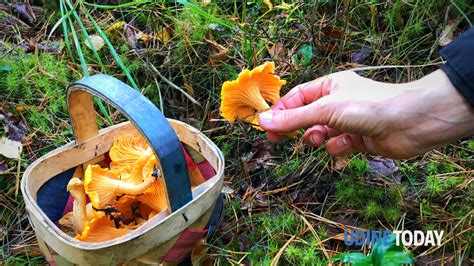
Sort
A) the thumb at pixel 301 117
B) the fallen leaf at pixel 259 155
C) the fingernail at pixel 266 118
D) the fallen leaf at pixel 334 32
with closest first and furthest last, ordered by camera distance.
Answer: the thumb at pixel 301 117
the fingernail at pixel 266 118
the fallen leaf at pixel 259 155
the fallen leaf at pixel 334 32

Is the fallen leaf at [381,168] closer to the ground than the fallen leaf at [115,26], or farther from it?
closer to the ground

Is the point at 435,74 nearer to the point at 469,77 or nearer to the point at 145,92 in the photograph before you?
the point at 469,77

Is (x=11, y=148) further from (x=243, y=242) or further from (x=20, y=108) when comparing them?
(x=243, y=242)

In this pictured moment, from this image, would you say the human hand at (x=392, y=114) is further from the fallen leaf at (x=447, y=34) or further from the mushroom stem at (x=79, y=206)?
the fallen leaf at (x=447, y=34)

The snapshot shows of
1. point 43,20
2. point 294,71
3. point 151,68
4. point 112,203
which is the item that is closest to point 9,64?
point 43,20

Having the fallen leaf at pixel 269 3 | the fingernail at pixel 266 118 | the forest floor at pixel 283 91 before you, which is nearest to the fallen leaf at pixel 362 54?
the forest floor at pixel 283 91

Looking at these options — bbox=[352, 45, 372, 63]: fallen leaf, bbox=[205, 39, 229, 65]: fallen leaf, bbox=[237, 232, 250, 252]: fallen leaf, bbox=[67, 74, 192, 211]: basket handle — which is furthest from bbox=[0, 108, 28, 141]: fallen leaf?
bbox=[352, 45, 372, 63]: fallen leaf
